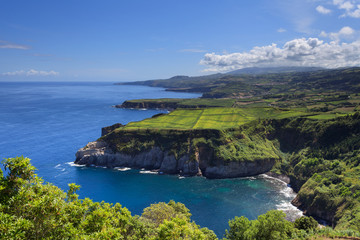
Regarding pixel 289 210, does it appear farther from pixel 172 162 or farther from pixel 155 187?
pixel 172 162

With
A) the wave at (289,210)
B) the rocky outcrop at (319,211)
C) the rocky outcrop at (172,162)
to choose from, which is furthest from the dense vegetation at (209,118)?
the rocky outcrop at (319,211)

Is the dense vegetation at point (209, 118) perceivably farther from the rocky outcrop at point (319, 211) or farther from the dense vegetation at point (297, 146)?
the rocky outcrop at point (319, 211)

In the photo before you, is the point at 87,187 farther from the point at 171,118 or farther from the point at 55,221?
the point at 55,221


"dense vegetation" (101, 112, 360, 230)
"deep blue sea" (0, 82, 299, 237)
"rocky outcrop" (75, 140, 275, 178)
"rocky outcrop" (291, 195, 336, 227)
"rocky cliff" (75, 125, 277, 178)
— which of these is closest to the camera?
"rocky outcrop" (291, 195, 336, 227)

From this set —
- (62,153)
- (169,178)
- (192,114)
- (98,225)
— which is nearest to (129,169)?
(169,178)

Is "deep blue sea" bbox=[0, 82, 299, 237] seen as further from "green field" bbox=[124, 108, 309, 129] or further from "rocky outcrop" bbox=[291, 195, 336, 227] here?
"green field" bbox=[124, 108, 309, 129]

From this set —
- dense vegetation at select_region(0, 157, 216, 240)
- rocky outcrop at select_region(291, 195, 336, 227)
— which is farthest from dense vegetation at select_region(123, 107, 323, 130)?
dense vegetation at select_region(0, 157, 216, 240)

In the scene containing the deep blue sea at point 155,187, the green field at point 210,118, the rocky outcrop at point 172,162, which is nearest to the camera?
the deep blue sea at point 155,187
